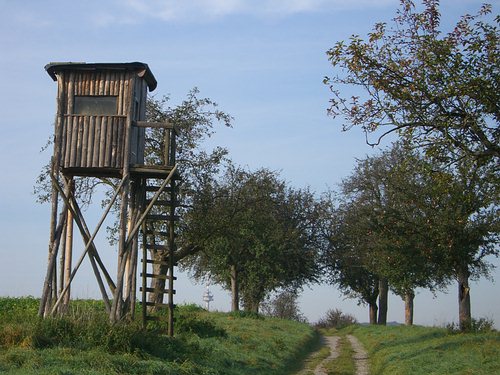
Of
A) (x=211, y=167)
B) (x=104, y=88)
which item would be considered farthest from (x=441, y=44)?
(x=211, y=167)

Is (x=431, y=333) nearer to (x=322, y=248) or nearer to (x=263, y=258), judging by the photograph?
(x=263, y=258)

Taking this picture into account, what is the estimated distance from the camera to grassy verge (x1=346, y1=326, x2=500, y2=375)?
20.6 m

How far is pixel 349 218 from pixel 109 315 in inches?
1349

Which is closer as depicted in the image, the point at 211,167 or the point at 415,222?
the point at 415,222

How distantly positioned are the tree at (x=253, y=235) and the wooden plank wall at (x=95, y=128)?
52.3 feet

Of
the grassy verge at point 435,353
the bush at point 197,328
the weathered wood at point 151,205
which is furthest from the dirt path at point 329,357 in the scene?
the weathered wood at point 151,205

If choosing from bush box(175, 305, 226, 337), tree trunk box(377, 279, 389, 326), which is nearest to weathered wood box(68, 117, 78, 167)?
bush box(175, 305, 226, 337)

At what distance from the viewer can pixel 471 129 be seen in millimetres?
17578

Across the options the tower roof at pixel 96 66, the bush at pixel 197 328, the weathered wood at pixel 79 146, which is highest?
the tower roof at pixel 96 66

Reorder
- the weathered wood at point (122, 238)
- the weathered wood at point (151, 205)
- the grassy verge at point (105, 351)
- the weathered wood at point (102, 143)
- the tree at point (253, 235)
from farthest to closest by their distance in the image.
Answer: the tree at point (253, 235) → the weathered wood at point (151, 205) → the weathered wood at point (102, 143) → the weathered wood at point (122, 238) → the grassy verge at point (105, 351)

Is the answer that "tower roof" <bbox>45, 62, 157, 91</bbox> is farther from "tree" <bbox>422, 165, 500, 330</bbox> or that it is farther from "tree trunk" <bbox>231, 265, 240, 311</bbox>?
"tree trunk" <bbox>231, 265, 240, 311</bbox>

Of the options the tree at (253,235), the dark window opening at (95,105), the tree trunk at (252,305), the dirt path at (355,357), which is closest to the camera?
the dark window opening at (95,105)

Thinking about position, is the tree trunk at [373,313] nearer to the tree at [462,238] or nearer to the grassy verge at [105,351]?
the tree at [462,238]

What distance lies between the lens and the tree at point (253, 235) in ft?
128
